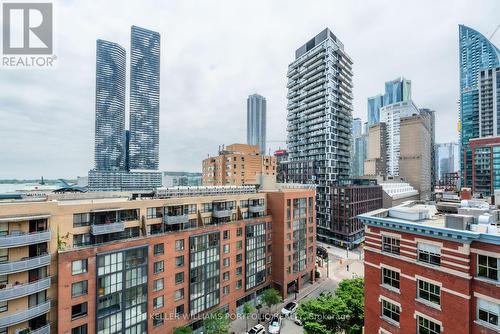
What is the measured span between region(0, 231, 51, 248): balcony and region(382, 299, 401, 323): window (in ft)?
119

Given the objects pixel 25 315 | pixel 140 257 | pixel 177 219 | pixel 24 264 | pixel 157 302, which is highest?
pixel 177 219

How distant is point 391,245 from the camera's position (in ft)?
74.1

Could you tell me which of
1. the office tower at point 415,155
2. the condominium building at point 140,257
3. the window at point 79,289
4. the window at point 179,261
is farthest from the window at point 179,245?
the office tower at point 415,155

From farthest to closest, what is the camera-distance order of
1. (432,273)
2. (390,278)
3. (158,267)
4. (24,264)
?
(158,267)
(24,264)
(390,278)
(432,273)

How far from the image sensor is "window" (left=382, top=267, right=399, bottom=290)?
21.9 metres

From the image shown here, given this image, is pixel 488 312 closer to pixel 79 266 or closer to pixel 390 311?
pixel 390 311

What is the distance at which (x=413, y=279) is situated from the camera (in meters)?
20.5

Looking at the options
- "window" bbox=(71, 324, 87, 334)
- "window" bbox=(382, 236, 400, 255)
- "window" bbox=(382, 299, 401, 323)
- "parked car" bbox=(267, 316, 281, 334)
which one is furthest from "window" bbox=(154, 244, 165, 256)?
"window" bbox=(382, 236, 400, 255)

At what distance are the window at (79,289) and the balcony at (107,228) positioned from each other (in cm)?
600

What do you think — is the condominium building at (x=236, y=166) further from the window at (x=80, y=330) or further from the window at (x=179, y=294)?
the window at (x=80, y=330)

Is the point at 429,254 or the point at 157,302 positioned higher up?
the point at 429,254

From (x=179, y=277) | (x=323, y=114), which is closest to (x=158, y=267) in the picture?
(x=179, y=277)

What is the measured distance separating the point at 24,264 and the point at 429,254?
3919 centimetres

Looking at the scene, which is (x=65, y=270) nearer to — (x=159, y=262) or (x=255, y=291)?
(x=159, y=262)
